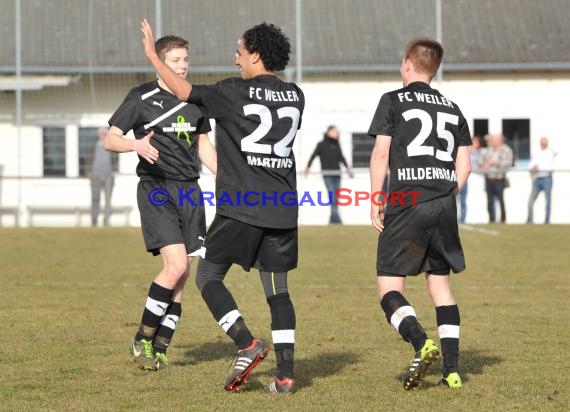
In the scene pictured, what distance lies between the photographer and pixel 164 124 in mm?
8125

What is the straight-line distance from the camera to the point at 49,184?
2638cm

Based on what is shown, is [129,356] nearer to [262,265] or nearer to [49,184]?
[262,265]

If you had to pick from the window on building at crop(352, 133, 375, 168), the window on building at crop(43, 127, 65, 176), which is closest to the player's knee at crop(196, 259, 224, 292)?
the window on building at crop(352, 133, 375, 168)

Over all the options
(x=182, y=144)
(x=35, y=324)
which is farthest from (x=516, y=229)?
(x=182, y=144)

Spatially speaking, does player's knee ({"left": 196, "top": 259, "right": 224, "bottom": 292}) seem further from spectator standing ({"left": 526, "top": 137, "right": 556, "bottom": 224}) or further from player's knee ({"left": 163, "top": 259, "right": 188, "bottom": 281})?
spectator standing ({"left": 526, "top": 137, "right": 556, "bottom": 224})

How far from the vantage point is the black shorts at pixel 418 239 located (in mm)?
7145

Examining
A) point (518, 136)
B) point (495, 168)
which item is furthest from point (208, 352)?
point (518, 136)

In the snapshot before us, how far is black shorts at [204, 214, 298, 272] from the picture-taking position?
6.99 m

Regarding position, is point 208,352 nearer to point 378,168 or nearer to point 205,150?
point 205,150

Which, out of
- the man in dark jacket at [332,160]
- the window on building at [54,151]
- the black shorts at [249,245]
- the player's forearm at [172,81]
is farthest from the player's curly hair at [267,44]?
the window on building at [54,151]

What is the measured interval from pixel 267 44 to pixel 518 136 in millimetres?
24394

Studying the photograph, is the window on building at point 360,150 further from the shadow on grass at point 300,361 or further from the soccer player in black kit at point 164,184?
the soccer player in black kit at point 164,184

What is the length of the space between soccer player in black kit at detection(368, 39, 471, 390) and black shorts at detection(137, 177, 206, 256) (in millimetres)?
1486

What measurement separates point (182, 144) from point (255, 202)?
137 cm
